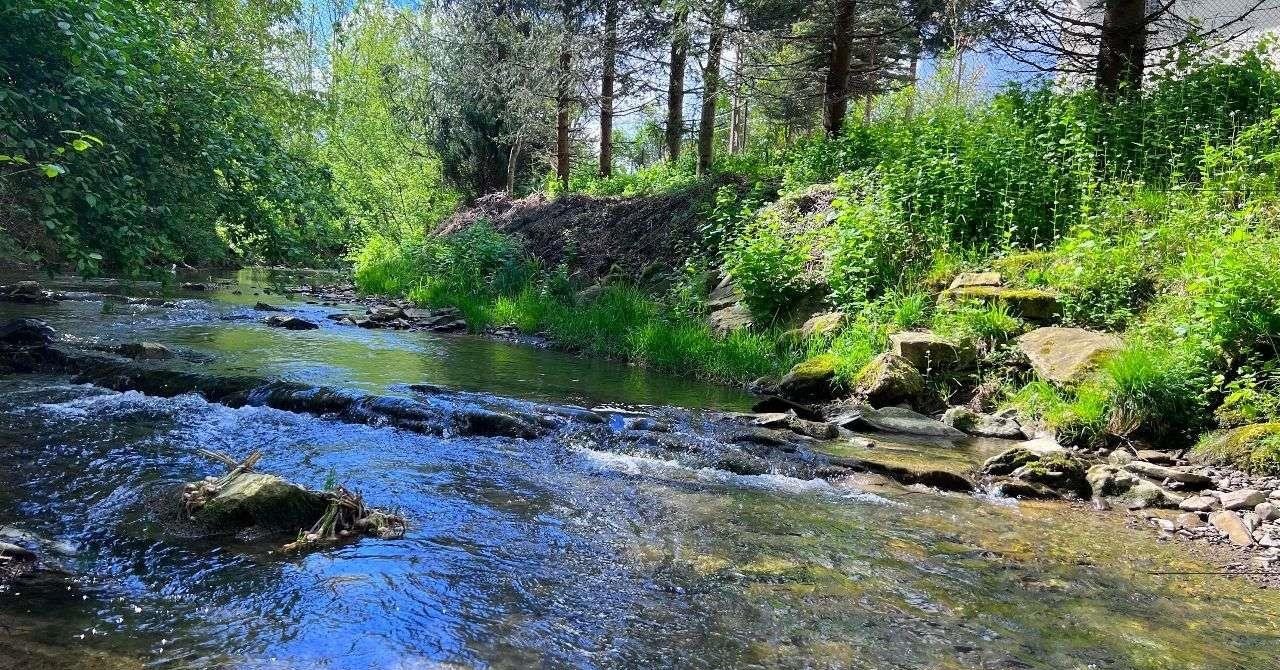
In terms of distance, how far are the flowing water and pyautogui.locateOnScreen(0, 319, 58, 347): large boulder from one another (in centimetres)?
320

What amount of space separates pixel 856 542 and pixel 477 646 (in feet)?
8.93

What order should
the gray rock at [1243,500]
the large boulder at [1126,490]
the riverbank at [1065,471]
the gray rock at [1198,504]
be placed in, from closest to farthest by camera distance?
the riverbank at [1065,471] → the gray rock at [1243,500] → the gray rock at [1198,504] → the large boulder at [1126,490]

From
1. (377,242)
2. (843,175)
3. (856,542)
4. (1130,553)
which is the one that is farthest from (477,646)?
(377,242)

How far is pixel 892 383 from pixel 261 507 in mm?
6903

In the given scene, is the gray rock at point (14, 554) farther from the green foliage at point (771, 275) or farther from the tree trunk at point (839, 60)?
the tree trunk at point (839, 60)

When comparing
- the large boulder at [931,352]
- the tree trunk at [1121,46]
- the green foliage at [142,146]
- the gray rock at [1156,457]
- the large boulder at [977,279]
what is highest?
the tree trunk at [1121,46]

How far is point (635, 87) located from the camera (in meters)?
21.8

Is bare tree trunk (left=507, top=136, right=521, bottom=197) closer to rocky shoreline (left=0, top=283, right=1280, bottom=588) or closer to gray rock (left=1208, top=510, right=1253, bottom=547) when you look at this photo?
rocky shoreline (left=0, top=283, right=1280, bottom=588)

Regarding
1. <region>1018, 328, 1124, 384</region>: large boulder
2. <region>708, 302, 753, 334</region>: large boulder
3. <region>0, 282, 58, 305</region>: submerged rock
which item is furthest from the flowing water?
<region>0, 282, 58, 305</region>: submerged rock

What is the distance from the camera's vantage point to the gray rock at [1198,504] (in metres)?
5.96

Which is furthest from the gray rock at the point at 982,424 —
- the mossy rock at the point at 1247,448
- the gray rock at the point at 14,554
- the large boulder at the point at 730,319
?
the gray rock at the point at 14,554

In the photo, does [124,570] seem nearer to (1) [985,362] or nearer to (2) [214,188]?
(2) [214,188]

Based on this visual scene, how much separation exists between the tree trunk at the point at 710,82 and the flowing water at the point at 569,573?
1107 centimetres

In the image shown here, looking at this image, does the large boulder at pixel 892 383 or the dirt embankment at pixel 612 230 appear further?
the dirt embankment at pixel 612 230
